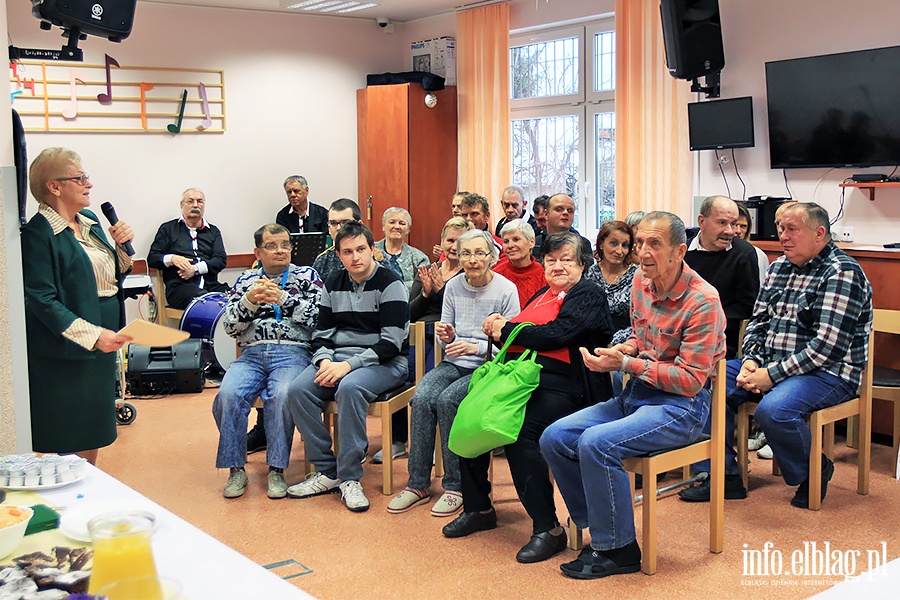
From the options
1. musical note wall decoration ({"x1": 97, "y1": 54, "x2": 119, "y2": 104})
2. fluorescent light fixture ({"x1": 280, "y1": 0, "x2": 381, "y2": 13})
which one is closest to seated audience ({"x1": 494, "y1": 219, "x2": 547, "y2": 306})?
fluorescent light fixture ({"x1": 280, "y1": 0, "x2": 381, "y2": 13})

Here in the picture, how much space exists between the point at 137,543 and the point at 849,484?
3.47 metres

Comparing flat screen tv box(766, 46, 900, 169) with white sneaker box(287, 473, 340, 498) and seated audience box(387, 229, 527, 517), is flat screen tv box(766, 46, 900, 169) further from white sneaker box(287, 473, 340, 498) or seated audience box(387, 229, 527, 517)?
white sneaker box(287, 473, 340, 498)

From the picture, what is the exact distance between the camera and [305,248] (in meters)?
6.10

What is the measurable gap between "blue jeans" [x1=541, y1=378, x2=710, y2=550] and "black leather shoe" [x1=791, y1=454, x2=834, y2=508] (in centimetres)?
82

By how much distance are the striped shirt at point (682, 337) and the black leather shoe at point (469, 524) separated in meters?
0.83

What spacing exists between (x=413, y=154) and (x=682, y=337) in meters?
4.95

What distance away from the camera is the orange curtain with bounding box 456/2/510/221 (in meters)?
7.35

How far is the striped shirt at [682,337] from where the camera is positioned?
9.91 ft

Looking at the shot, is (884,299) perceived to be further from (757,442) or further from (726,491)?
(726,491)

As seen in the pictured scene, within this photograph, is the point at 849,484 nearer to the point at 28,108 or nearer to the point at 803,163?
the point at 803,163

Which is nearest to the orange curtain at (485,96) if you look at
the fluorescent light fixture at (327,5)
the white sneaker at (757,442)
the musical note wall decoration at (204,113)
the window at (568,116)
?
the window at (568,116)

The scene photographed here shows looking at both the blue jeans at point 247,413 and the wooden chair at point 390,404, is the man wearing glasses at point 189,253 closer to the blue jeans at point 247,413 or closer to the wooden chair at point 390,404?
the blue jeans at point 247,413

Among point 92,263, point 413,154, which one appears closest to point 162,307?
point 413,154

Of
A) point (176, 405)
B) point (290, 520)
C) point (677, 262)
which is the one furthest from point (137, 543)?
point (176, 405)
